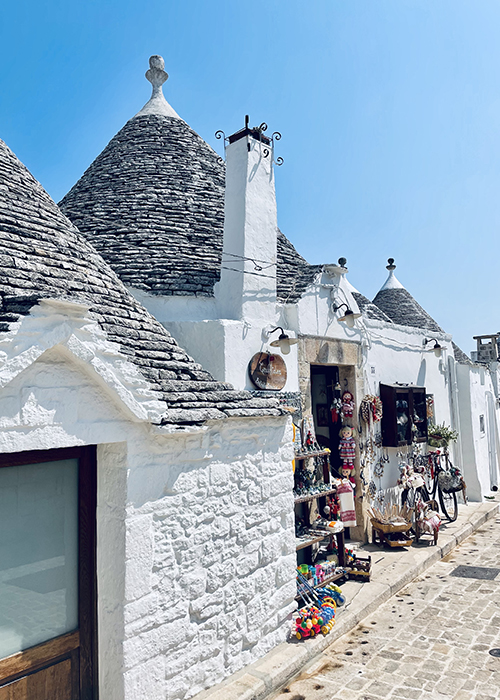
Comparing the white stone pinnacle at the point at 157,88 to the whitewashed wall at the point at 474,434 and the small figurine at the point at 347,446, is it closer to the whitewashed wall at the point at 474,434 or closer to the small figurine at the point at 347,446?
the small figurine at the point at 347,446

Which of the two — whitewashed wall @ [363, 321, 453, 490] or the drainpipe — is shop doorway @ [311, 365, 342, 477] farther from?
the drainpipe

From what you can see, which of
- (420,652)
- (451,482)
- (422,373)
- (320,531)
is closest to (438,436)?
(451,482)

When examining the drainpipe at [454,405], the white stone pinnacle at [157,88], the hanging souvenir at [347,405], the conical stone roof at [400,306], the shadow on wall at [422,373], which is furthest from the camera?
the conical stone roof at [400,306]

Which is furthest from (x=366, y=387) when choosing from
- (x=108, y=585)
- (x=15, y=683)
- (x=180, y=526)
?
(x=15, y=683)

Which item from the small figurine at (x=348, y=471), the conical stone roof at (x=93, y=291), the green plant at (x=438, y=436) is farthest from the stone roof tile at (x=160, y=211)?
the green plant at (x=438, y=436)

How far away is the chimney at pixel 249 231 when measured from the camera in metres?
6.28

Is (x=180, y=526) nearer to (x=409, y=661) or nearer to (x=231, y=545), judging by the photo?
(x=231, y=545)

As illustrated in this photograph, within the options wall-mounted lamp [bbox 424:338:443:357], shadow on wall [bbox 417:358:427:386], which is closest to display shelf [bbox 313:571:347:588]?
shadow on wall [bbox 417:358:427:386]

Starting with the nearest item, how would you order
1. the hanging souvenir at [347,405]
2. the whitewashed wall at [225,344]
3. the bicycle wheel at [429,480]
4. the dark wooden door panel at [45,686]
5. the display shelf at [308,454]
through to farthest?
the dark wooden door panel at [45,686] → the whitewashed wall at [225,344] → the display shelf at [308,454] → the hanging souvenir at [347,405] → the bicycle wheel at [429,480]

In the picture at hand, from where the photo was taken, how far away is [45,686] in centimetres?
329

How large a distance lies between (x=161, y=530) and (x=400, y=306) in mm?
13945

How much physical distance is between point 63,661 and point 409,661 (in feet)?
10.3

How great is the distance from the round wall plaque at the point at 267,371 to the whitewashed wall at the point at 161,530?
66.2 inches

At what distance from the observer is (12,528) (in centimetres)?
317
